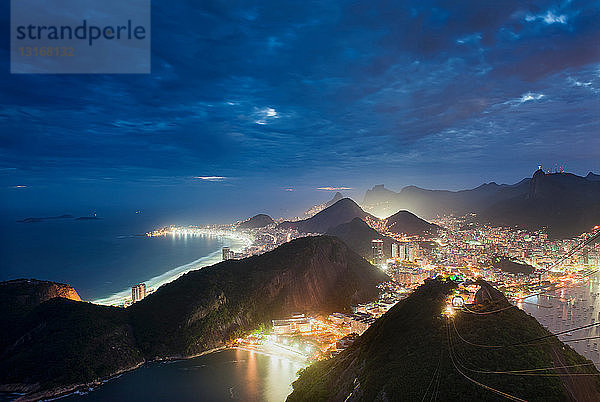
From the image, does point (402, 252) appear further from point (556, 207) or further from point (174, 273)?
point (174, 273)

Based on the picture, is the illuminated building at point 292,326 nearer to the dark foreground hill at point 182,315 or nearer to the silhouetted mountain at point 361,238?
the dark foreground hill at point 182,315

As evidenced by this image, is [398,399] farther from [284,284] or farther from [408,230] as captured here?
[408,230]

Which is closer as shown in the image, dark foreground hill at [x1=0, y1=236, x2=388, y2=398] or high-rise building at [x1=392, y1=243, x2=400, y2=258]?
dark foreground hill at [x1=0, y1=236, x2=388, y2=398]

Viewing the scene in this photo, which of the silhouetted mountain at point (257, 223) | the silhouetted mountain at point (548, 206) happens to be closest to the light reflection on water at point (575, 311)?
the silhouetted mountain at point (548, 206)

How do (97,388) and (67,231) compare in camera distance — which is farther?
(67,231)

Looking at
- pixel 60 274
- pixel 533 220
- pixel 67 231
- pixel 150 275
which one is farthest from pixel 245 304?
pixel 67 231

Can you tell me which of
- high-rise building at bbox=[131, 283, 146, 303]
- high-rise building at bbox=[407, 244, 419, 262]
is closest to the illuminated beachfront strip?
high-rise building at bbox=[407, 244, 419, 262]

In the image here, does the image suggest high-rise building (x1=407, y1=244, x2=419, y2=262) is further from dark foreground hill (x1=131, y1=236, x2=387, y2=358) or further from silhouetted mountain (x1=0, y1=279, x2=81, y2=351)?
silhouetted mountain (x1=0, y1=279, x2=81, y2=351)
